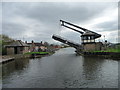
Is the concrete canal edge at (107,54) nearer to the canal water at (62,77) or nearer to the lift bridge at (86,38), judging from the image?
the lift bridge at (86,38)

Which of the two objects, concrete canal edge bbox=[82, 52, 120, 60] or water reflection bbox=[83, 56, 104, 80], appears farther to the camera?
concrete canal edge bbox=[82, 52, 120, 60]

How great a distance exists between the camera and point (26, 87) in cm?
812

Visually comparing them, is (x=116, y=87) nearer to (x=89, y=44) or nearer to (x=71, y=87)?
(x=71, y=87)

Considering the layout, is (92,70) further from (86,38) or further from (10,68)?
(86,38)

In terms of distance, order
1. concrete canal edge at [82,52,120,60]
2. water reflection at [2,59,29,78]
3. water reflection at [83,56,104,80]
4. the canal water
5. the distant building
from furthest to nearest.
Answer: the distant building
concrete canal edge at [82,52,120,60]
water reflection at [2,59,29,78]
water reflection at [83,56,104,80]
the canal water

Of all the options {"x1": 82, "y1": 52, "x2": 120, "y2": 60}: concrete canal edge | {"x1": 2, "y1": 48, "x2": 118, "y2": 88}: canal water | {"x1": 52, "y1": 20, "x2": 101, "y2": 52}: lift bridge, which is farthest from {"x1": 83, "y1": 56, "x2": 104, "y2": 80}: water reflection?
{"x1": 52, "y1": 20, "x2": 101, "y2": 52}: lift bridge

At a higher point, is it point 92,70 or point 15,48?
point 15,48

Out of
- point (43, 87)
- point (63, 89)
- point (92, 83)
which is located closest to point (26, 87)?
point (43, 87)

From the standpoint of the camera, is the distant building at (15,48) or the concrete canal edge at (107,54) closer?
the concrete canal edge at (107,54)

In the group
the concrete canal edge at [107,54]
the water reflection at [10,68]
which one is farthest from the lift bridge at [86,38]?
the water reflection at [10,68]

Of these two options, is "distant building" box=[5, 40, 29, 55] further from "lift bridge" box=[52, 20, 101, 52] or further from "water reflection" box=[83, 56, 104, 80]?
"water reflection" box=[83, 56, 104, 80]

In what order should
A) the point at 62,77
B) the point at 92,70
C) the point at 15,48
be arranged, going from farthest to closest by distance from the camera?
the point at 15,48
the point at 92,70
the point at 62,77

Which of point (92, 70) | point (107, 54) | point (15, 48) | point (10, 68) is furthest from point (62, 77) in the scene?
point (15, 48)

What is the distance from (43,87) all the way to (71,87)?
1.86 meters
